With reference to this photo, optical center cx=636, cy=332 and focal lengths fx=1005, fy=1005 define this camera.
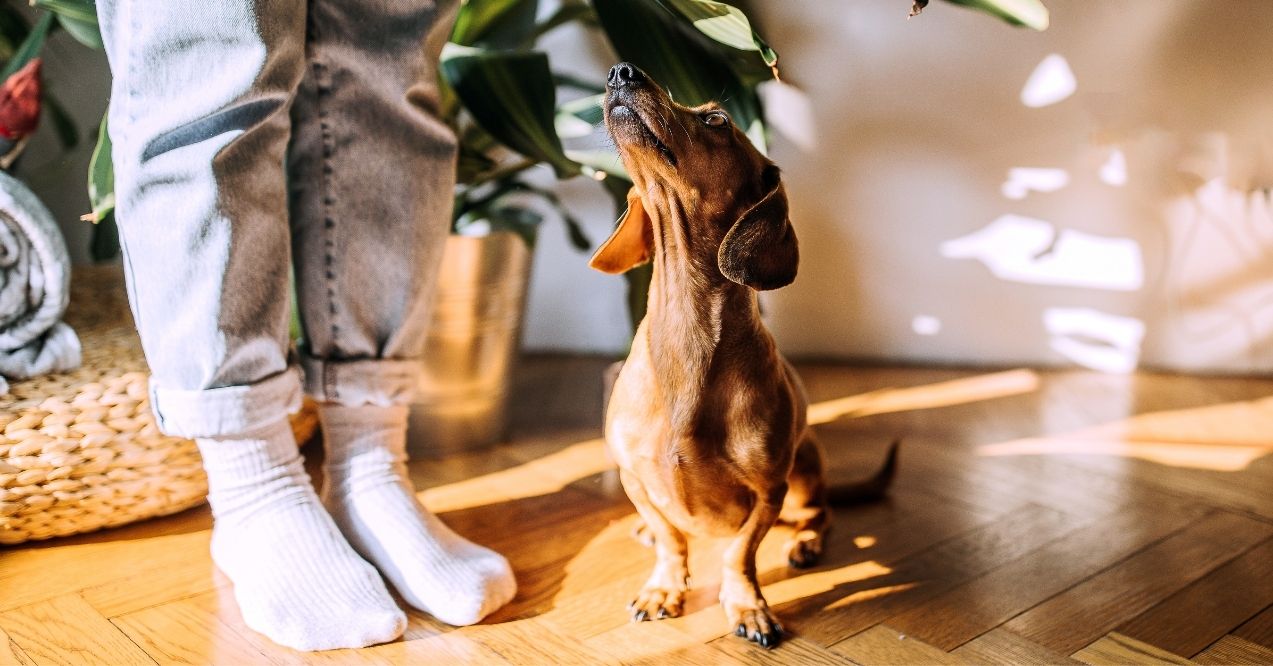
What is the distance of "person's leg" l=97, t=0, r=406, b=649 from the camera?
2.62ft

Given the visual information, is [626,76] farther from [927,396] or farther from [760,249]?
[927,396]

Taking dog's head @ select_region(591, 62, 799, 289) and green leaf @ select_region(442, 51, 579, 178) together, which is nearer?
dog's head @ select_region(591, 62, 799, 289)

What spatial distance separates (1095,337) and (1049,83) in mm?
470

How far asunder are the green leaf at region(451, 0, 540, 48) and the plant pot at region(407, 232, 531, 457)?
263 mm

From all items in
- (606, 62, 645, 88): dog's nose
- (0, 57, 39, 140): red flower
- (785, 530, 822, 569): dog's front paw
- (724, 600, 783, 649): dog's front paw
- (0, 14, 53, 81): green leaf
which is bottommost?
(785, 530, 822, 569): dog's front paw

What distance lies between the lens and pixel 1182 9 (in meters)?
1.65

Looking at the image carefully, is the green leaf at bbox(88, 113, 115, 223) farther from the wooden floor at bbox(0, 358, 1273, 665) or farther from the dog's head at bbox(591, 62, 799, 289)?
the dog's head at bbox(591, 62, 799, 289)

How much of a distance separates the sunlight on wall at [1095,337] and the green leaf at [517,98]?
110cm

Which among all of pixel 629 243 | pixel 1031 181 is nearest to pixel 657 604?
pixel 629 243

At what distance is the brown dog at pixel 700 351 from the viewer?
78cm

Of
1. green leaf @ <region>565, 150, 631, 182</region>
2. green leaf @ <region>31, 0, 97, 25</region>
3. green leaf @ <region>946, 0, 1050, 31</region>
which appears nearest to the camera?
green leaf @ <region>946, 0, 1050, 31</region>

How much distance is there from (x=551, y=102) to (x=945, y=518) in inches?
26.1

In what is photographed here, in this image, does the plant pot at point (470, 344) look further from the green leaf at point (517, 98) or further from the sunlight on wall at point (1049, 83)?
the sunlight on wall at point (1049, 83)

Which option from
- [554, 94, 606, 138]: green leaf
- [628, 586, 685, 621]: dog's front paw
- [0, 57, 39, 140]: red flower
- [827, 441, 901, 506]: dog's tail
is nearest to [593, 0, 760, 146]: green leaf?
[554, 94, 606, 138]: green leaf
